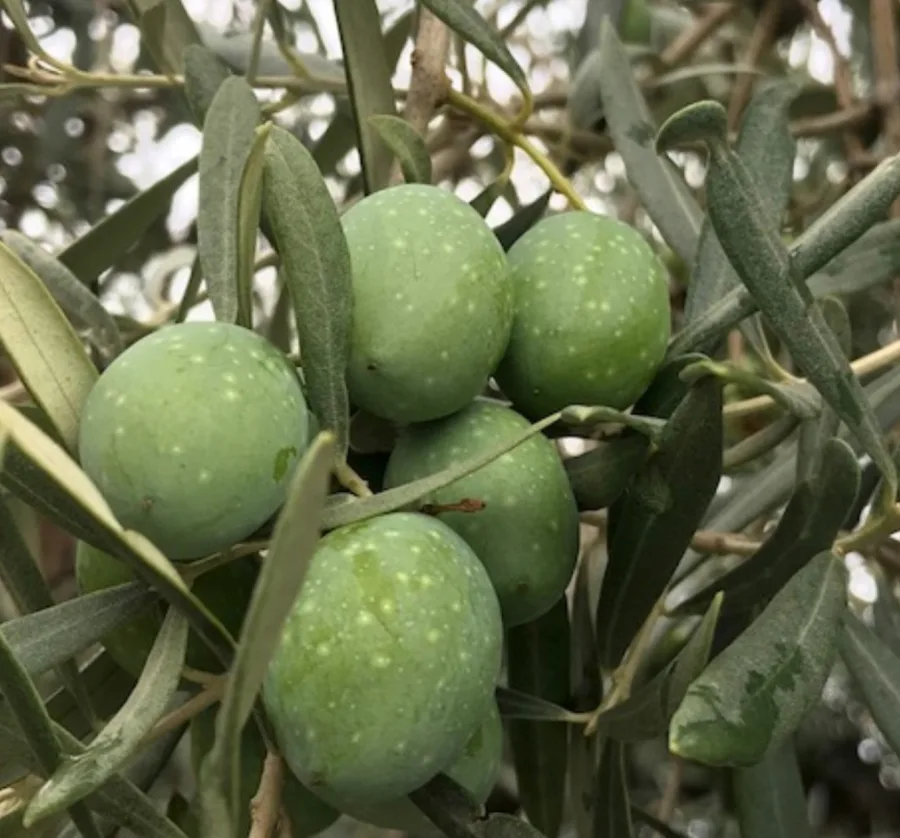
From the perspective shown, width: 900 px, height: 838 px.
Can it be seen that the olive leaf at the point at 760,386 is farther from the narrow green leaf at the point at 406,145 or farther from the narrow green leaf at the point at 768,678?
the narrow green leaf at the point at 406,145

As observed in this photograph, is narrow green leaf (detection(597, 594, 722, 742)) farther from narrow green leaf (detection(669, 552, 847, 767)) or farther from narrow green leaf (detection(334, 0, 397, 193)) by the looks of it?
narrow green leaf (detection(334, 0, 397, 193))

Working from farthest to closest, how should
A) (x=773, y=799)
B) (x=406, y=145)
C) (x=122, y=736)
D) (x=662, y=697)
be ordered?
(x=773, y=799), (x=406, y=145), (x=662, y=697), (x=122, y=736)

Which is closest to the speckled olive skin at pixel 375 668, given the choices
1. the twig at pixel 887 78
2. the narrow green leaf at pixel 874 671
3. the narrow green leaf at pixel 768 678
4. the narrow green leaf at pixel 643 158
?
the narrow green leaf at pixel 768 678

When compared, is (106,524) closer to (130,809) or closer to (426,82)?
(130,809)

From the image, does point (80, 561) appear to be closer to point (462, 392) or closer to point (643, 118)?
point (462, 392)

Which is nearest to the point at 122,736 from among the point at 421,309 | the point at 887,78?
the point at 421,309

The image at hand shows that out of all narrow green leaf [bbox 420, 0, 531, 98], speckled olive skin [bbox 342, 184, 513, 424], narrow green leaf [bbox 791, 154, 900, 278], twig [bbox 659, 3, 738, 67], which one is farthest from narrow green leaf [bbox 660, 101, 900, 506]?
twig [bbox 659, 3, 738, 67]
